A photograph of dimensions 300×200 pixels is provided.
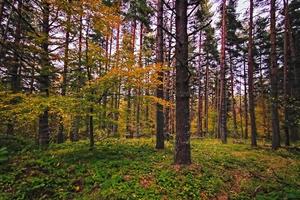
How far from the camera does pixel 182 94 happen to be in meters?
8.31

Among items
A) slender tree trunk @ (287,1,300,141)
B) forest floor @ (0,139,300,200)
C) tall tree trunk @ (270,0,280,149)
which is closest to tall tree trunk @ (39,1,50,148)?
forest floor @ (0,139,300,200)

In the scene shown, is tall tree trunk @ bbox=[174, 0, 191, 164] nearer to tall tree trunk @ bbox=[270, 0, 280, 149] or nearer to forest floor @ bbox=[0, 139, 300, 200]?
forest floor @ bbox=[0, 139, 300, 200]

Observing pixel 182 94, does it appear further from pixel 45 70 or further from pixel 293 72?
pixel 293 72

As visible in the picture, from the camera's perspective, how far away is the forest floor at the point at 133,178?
274 inches

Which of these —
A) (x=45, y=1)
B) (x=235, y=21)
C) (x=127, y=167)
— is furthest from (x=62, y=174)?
(x=235, y=21)

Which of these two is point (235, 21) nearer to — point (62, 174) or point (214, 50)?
point (214, 50)

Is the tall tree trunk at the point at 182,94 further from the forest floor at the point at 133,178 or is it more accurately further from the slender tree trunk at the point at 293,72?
the slender tree trunk at the point at 293,72

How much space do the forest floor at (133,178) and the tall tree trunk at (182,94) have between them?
54cm

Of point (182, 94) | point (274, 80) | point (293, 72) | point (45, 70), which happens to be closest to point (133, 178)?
point (182, 94)

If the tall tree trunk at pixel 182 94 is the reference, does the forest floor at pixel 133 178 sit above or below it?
below

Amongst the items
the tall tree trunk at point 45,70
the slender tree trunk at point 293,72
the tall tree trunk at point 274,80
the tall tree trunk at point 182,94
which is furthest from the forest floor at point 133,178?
the slender tree trunk at point 293,72

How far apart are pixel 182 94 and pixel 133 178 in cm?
310

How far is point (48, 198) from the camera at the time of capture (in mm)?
6918

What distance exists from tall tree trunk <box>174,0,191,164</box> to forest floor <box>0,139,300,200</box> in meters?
0.54
